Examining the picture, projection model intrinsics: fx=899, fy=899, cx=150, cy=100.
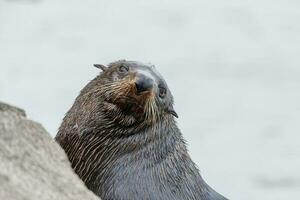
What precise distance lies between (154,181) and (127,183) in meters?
0.34

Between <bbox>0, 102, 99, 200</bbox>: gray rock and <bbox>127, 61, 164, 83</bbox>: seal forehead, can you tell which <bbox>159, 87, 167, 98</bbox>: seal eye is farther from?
<bbox>0, 102, 99, 200</bbox>: gray rock

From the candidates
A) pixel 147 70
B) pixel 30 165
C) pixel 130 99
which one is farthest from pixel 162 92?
pixel 30 165

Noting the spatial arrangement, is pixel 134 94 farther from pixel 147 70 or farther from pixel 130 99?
pixel 147 70

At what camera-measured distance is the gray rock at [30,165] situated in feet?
16.2

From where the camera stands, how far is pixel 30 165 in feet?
17.0

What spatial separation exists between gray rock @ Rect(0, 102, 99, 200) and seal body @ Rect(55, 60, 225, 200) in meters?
3.85

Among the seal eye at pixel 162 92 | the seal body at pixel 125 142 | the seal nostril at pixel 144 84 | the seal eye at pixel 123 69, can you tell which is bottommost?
the seal body at pixel 125 142

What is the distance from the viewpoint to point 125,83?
9.46 m

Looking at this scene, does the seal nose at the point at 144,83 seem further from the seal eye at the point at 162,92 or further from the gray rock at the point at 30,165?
the gray rock at the point at 30,165

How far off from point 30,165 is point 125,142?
4653mm

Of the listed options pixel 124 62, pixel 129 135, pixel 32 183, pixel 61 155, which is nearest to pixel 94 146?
pixel 129 135

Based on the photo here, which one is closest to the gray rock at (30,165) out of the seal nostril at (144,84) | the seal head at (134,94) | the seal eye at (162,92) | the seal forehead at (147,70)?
the seal nostril at (144,84)

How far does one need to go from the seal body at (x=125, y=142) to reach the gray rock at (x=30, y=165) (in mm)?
3846

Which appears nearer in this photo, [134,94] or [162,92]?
[134,94]
